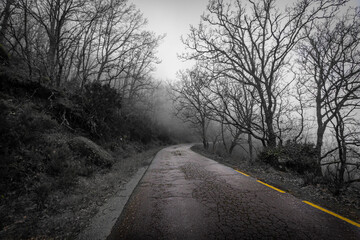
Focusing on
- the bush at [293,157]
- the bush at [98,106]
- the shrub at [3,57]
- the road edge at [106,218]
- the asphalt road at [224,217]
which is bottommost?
the road edge at [106,218]

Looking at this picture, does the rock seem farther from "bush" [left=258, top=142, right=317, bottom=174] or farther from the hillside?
"bush" [left=258, top=142, right=317, bottom=174]

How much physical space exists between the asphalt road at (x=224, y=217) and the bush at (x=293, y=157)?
3336 mm

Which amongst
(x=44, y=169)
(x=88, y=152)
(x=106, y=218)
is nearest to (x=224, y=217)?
(x=106, y=218)

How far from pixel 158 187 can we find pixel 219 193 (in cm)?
167

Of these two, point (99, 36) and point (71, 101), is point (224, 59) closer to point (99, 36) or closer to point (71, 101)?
point (71, 101)

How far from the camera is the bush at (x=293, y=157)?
622 centimetres

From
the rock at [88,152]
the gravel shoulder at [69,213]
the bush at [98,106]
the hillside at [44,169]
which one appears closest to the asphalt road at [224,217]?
the gravel shoulder at [69,213]

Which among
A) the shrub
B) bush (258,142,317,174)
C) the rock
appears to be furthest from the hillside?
bush (258,142,317,174)

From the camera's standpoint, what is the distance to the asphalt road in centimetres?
222

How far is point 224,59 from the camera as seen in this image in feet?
32.4

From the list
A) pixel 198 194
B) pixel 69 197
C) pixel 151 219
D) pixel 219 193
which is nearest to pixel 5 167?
pixel 69 197

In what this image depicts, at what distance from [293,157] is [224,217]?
221 inches

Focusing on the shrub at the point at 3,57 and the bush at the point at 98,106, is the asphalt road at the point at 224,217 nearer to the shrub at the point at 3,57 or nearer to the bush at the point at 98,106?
the bush at the point at 98,106

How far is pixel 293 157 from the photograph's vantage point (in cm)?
652
